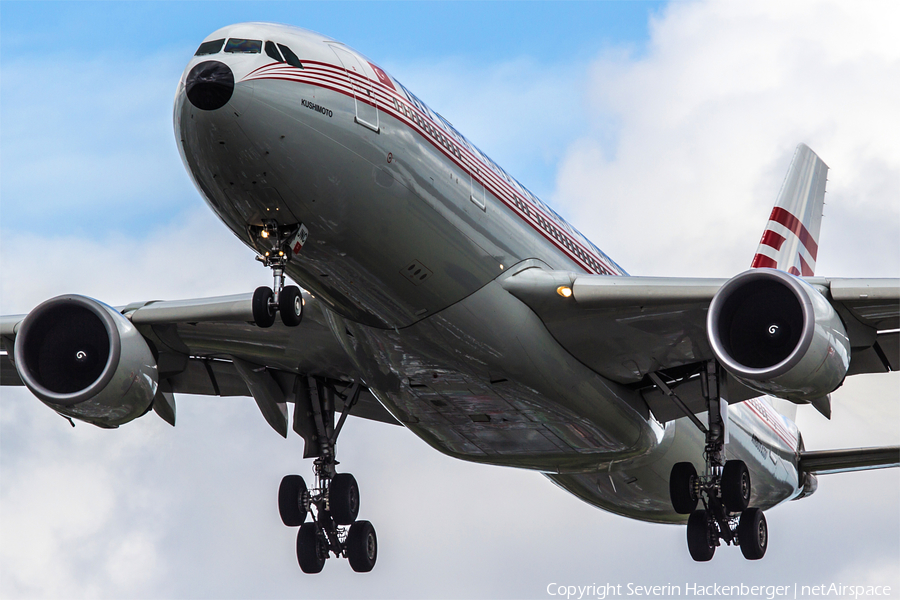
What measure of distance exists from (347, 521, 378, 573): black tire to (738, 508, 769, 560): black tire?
20.4 ft

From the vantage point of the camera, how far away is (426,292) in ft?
52.4

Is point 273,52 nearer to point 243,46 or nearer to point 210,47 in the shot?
point 243,46

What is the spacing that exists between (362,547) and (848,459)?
940cm

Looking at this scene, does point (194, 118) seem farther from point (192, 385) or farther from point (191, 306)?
point (192, 385)

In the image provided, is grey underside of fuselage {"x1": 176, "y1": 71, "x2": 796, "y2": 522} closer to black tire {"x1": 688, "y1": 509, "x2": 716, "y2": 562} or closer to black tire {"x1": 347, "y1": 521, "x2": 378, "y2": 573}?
black tire {"x1": 688, "y1": 509, "x2": 716, "y2": 562}

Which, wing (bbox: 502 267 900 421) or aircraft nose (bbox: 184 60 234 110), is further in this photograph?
wing (bbox: 502 267 900 421)

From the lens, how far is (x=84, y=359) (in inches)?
746

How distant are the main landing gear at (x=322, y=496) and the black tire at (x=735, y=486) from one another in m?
6.13

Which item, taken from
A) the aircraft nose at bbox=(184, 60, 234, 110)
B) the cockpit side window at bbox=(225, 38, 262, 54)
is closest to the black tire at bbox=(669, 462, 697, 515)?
the cockpit side window at bbox=(225, 38, 262, 54)

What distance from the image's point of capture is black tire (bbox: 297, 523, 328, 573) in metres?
20.9

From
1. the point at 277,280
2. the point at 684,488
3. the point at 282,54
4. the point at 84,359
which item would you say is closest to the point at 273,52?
the point at 282,54

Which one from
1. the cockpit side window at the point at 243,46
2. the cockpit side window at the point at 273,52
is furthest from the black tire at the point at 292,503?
the cockpit side window at the point at 243,46

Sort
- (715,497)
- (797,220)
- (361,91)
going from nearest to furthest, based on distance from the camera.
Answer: (361,91) → (715,497) → (797,220)

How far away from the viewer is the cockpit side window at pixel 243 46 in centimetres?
1406
